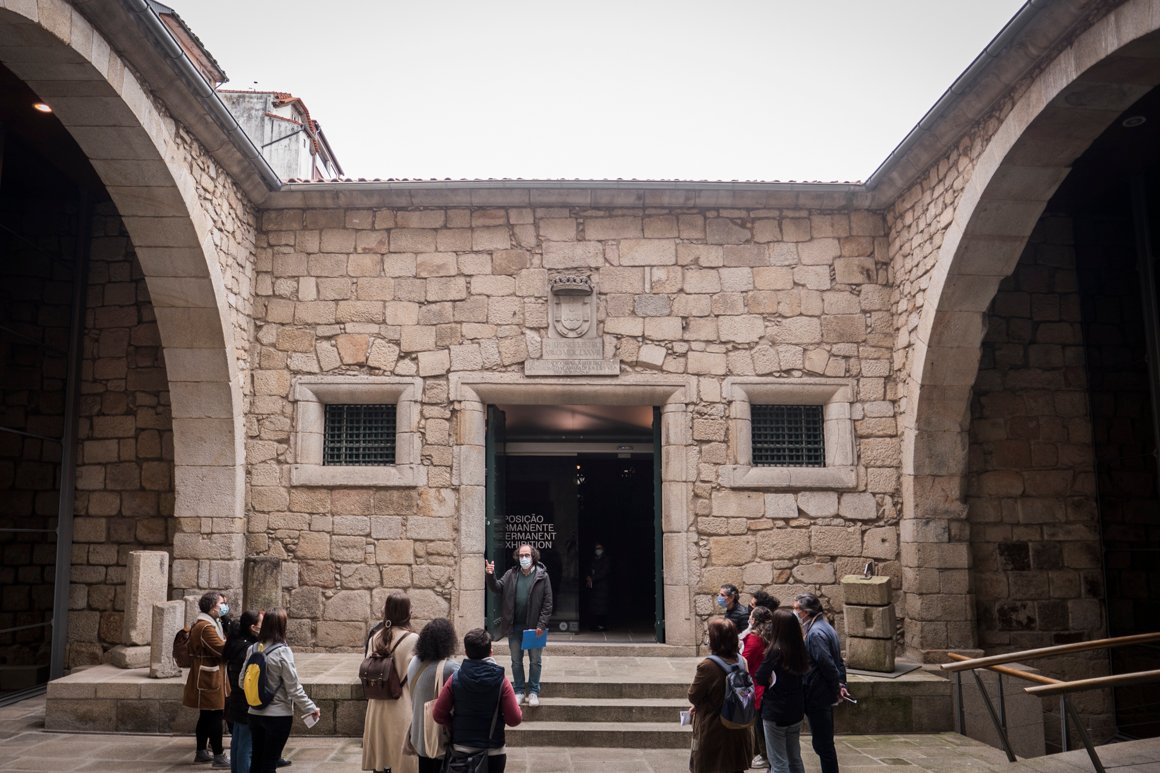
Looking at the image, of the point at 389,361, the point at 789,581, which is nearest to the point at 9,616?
the point at 389,361

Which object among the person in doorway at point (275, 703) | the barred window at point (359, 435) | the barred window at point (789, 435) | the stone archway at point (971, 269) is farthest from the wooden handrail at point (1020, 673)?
the barred window at point (359, 435)

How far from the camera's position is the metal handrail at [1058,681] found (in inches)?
177

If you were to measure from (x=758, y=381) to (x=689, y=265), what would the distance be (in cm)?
137

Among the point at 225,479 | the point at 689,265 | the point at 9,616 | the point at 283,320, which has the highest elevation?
the point at 689,265

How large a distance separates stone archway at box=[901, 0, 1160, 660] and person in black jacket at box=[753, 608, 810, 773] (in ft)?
11.7

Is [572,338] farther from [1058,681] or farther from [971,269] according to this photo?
[1058,681]

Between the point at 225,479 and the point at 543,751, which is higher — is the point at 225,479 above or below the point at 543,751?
above

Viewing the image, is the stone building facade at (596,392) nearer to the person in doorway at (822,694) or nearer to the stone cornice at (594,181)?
the stone cornice at (594,181)

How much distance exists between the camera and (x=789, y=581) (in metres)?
8.25

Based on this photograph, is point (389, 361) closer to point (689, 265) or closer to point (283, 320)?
point (283, 320)

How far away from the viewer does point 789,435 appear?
8648 mm

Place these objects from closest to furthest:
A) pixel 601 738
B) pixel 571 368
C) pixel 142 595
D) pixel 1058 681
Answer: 1. pixel 1058 681
2. pixel 601 738
3. pixel 142 595
4. pixel 571 368

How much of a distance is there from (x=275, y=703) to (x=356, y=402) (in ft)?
14.1

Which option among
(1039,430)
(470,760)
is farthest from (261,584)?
(1039,430)
